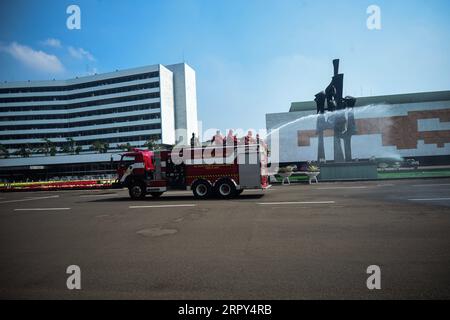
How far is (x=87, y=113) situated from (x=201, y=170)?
8481cm

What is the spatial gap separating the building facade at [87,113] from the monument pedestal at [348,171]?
63482mm

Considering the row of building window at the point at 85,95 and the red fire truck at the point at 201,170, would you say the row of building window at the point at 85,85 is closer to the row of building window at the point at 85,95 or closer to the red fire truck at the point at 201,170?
the row of building window at the point at 85,95

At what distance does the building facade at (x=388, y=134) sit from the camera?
Result: 43844mm

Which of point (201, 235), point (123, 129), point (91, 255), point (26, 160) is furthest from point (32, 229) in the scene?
point (123, 129)

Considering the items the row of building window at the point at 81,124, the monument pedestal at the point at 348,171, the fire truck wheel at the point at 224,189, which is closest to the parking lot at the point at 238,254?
the fire truck wheel at the point at 224,189

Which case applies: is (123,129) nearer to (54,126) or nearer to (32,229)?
(54,126)

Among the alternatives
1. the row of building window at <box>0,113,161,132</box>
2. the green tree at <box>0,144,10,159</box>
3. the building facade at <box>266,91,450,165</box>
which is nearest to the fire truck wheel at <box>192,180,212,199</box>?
the building facade at <box>266,91,450,165</box>

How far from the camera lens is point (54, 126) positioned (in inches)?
3381

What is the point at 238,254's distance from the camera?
5.21 metres

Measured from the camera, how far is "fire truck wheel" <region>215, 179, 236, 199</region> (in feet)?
45.1

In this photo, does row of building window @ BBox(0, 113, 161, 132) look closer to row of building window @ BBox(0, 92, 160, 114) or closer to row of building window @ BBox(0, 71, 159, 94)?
row of building window @ BBox(0, 92, 160, 114)

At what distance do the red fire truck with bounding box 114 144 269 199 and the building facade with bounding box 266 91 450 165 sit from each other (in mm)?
35252
